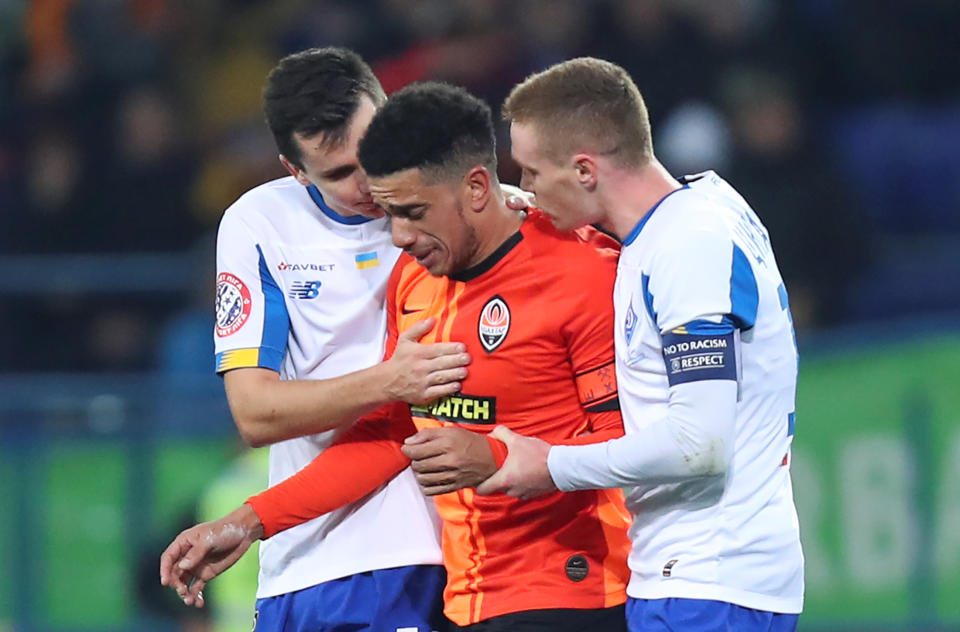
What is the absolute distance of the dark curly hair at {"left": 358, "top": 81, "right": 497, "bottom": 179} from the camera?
11.8ft

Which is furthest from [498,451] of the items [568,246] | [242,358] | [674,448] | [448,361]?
[242,358]

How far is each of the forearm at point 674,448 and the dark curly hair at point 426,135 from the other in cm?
77

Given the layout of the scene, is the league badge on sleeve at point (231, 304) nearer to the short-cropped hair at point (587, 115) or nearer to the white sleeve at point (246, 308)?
the white sleeve at point (246, 308)

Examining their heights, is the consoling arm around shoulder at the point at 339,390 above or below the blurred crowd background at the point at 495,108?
below

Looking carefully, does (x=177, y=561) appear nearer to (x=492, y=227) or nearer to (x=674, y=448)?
(x=492, y=227)

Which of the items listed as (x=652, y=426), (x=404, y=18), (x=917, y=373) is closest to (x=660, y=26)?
(x=404, y=18)

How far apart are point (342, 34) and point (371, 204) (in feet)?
21.4

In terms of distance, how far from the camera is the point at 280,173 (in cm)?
814

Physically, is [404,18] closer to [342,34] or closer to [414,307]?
[342,34]

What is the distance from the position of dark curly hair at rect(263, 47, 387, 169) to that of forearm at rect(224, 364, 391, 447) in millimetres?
578

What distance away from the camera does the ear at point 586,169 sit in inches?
139

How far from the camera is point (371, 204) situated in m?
3.91

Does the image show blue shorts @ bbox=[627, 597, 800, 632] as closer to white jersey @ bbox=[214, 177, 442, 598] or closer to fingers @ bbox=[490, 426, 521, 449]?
fingers @ bbox=[490, 426, 521, 449]

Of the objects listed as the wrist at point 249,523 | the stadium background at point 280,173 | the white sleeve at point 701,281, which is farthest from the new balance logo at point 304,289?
the stadium background at point 280,173
